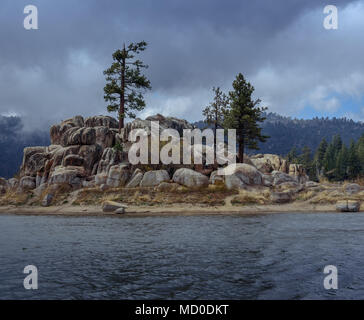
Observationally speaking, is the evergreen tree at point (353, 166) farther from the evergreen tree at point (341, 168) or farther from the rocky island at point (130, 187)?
the rocky island at point (130, 187)

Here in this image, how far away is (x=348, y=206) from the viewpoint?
34.6 meters

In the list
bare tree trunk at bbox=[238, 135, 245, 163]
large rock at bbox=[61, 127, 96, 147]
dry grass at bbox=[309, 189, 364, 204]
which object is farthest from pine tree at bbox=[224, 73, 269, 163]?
large rock at bbox=[61, 127, 96, 147]

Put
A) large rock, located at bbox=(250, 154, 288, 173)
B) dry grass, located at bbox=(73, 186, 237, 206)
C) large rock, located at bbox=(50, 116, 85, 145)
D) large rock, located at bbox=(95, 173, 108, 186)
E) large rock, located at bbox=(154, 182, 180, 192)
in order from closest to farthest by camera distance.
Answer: dry grass, located at bbox=(73, 186, 237, 206) → large rock, located at bbox=(154, 182, 180, 192) → large rock, located at bbox=(95, 173, 108, 186) → large rock, located at bbox=(50, 116, 85, 145) → large rock, located at bbox=(250, 154, 288, 173)

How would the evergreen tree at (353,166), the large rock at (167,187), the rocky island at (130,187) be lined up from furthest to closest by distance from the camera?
the evergreen tree at (353,166) → the large rock at (167,187) → the rocky island at (130,187)

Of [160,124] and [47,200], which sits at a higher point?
[160,124]

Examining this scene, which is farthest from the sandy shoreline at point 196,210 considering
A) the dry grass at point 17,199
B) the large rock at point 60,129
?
the large rock at point 60,129

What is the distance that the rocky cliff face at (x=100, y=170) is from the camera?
42.0m

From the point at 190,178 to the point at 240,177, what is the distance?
6.58 m

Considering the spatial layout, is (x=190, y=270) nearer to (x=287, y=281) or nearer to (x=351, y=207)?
(x=287, y=281)

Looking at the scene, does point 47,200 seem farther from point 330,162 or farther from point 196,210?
point 330,162

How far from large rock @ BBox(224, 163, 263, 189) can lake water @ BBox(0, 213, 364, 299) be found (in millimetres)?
17490

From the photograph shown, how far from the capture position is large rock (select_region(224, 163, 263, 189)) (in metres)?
40.8

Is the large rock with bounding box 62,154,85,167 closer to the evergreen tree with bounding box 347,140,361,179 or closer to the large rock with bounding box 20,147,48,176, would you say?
the large rock with bounding box 20,147,48,176

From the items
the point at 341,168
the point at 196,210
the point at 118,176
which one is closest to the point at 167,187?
the point at 196,210
